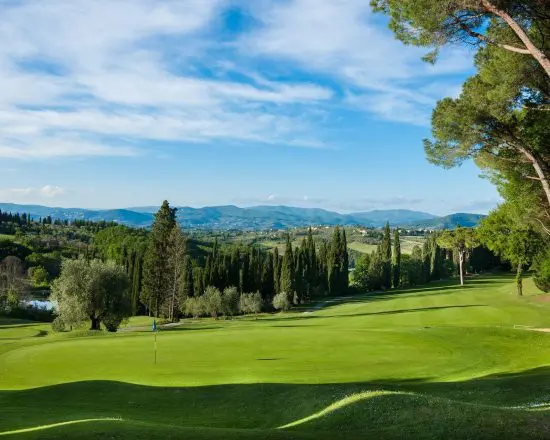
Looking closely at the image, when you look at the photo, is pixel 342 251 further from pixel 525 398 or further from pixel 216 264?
pixel 525 398

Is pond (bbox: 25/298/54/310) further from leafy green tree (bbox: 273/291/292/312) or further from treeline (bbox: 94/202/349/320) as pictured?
leafy green tree (bbox: 273/291/292/312)

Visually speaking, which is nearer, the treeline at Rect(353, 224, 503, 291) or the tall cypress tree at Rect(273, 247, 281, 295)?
the tall cypress tree at Rect(273, 247, 281, 295)

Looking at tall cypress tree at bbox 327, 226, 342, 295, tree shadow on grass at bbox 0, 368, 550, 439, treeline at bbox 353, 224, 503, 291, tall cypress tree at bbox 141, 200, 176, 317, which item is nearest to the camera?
tree shadow on grass at bbox 0, 368, 550, 439

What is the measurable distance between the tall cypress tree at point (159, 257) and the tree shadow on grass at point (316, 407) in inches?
1957

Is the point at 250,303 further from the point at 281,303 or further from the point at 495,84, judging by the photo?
the point at 495,84

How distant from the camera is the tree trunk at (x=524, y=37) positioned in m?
15.2

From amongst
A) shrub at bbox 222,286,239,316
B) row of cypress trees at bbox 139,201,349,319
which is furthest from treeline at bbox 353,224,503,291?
shrub at bbox 222,286,239,316

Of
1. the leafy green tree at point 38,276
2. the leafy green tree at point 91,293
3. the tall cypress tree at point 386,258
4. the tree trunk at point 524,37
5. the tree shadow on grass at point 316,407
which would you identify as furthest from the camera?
the leafy green tree at point 38,276

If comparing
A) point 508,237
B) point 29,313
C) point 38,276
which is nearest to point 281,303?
point 508,237

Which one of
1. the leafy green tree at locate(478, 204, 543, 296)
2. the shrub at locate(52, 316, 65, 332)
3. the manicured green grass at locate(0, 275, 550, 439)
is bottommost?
the shrub at locate(52, 316, 65, 332)

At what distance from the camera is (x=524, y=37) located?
50.9ft

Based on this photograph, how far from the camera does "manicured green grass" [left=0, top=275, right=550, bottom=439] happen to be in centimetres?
1201

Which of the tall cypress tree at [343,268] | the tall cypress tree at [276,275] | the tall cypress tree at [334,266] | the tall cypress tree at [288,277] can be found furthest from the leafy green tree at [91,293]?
the tall cypress tree at [343,268]

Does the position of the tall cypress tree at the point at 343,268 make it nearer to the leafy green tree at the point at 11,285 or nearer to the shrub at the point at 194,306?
the shrub at the point at 194,306
